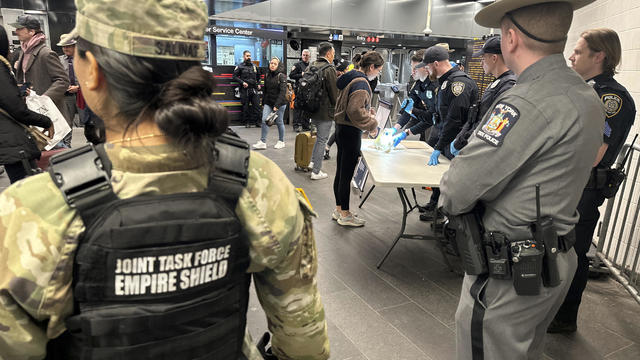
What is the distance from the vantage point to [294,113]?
9961mm

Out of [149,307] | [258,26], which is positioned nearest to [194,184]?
[149,307]

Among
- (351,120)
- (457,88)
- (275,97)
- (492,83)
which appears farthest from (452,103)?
(275,97)

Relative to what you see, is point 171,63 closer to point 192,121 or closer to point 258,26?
point 192,121

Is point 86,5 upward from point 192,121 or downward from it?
upward

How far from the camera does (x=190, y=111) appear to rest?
709 millimetres

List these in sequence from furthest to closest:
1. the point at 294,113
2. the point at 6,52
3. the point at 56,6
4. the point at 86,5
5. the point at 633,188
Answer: the point at 294,113
the point at 56,6
the point at 633,188
the point at 6,52
the point at 86,5

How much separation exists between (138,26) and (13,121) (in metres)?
2.93

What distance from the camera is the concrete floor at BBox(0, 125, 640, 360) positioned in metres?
2.39

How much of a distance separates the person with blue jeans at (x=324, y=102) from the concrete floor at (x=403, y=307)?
170 cm

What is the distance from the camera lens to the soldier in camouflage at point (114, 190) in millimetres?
682

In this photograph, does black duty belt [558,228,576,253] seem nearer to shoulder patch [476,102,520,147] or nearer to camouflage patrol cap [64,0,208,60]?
shoulder patch [476,102,520,147]

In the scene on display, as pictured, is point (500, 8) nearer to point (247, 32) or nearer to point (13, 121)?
point (13, 121)

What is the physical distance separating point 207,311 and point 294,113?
9364 mm

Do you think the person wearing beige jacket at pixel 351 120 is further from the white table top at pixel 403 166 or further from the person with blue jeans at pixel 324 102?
the person with blue jeans at pixel 324 102
